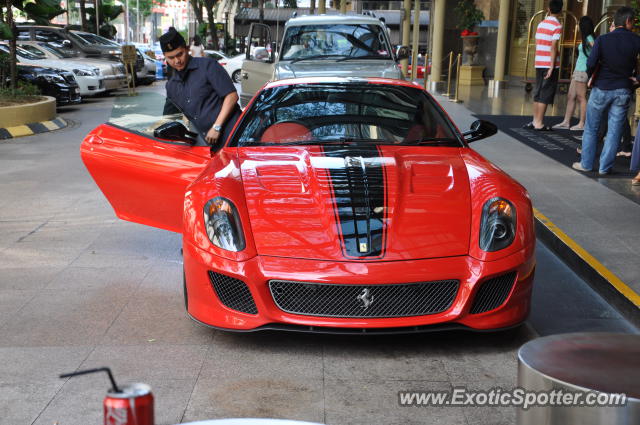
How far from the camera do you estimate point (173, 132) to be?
5.66 meters

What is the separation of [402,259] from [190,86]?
9.55 feet

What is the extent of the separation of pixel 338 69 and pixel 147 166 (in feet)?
18.7

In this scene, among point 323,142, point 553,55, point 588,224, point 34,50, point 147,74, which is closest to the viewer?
point 323,142

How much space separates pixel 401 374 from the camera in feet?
13.6

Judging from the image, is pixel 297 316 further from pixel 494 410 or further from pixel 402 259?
pixel 494 410

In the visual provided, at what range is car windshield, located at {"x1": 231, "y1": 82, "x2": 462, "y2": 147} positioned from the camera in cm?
555

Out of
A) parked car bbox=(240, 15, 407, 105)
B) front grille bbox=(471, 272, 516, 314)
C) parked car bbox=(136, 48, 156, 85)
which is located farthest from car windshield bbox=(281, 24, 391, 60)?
parked car bbox=(136, 48, 156, 85)

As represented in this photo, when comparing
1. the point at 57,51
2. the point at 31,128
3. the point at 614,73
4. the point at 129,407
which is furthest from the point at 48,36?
the point at 129,407

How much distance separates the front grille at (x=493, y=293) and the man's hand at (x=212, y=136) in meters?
2.62

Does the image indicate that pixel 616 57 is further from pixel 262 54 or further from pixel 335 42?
pixel 262 54

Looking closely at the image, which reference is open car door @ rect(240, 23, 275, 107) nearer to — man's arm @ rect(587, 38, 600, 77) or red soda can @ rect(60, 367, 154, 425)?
man's arm @ rect(587, 38, 600, 77)

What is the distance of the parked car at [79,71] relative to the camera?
20062 millimetres

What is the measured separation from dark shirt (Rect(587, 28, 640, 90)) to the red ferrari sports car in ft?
14.5

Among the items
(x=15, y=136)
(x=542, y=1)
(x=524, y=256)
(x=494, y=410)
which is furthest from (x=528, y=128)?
(x=542, y=1)
